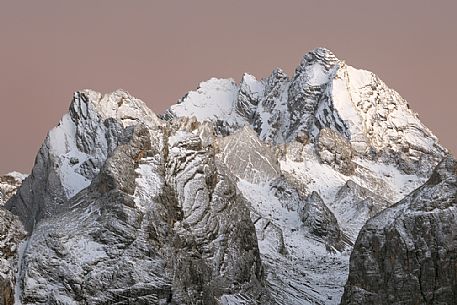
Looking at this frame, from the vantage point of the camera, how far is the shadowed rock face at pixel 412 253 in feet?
492

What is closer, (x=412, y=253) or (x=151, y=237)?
(x=412, y=253)

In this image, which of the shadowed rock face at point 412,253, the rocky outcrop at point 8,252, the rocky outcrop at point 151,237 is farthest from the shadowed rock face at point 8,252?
the shadowed rock face at point 412,253

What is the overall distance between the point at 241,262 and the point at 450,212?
33.6 metres

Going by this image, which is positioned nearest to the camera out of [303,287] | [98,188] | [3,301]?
[3,301]

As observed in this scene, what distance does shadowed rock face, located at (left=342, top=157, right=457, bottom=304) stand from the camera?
150 m

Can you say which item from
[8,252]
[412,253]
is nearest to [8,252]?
[8,252]

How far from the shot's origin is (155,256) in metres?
153

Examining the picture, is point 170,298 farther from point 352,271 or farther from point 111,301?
point 352,271

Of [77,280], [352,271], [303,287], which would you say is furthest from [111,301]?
[303,287]

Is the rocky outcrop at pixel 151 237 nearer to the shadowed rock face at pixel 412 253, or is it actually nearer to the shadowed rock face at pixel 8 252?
the shadowed rock face at pixel 8 252

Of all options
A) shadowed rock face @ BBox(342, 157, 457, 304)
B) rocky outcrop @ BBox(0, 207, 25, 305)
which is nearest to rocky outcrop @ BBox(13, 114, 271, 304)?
rocky outcrop @ BBox(0, 207, 25, 305)

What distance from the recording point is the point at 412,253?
501 ft

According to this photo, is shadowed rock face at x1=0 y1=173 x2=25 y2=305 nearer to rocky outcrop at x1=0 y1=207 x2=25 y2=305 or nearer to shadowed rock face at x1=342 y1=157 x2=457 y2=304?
rocky outcrop at x1=0 y1=207 x2=25 y2=305

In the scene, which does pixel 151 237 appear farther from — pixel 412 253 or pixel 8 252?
pixel 412 253
